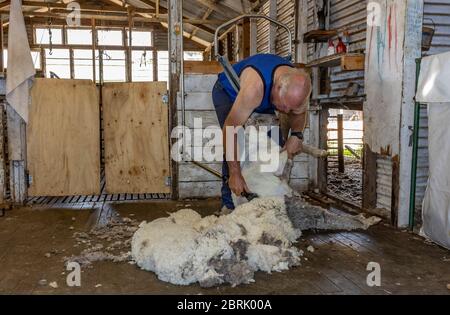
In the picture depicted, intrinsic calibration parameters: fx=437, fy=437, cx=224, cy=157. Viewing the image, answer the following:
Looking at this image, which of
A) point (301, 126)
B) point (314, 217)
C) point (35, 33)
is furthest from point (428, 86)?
point (35, 33)

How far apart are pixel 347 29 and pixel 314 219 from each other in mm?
2175

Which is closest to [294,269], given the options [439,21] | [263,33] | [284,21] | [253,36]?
A: [439,21]

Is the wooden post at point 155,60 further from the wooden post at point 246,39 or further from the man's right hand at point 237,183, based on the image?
the man's right hand at point 237,183

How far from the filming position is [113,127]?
500 centimetres

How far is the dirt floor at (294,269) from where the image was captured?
2.41 meters

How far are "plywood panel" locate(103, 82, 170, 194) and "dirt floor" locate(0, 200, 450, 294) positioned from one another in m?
1.19

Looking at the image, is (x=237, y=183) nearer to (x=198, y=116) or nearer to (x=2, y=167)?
(x=198, y=116)

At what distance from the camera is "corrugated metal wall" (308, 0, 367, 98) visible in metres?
4.36

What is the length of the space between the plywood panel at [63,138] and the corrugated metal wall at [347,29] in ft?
8.82

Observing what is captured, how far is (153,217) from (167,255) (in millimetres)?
1658

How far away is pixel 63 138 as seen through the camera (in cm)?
487

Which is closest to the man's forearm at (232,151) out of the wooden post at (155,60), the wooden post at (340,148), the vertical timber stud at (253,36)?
the wooden post at (340,148)

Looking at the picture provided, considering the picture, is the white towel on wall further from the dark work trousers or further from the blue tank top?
the blue tank top

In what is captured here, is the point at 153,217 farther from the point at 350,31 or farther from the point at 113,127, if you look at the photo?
the point at 350,31
